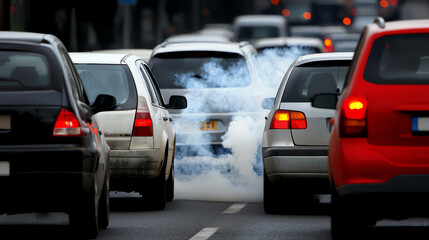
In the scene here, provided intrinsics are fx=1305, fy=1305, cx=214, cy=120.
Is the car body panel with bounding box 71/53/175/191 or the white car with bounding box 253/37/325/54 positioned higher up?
the car body panel with bounding box 71/53/175/191

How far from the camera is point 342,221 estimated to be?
9430 mm

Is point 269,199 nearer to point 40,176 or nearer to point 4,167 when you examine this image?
point 40,176

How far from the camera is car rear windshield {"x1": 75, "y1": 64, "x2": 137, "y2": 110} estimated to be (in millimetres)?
12547

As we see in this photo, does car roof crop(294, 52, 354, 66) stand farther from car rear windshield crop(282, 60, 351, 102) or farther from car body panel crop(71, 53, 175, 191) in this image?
car body panel crop(71, 53, 175, 191)

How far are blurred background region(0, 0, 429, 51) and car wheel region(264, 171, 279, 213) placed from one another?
6.97 metres

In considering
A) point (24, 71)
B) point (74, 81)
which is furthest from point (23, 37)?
point (74, 81)

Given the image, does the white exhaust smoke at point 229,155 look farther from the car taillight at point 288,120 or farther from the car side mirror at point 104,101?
the car side mirror at point 104,101

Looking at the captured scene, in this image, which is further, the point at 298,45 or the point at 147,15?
the point at 147,15

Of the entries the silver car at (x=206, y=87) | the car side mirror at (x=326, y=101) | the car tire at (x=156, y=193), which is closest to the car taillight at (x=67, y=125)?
the car side mirror at (x=326, y=101)

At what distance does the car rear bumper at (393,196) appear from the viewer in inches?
340

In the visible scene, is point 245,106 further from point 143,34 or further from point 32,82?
point 143,34

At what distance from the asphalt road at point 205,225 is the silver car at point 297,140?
11.1 inches

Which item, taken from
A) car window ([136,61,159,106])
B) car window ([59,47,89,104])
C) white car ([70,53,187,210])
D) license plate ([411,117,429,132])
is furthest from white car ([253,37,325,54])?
license plate ([411,117,429,132])

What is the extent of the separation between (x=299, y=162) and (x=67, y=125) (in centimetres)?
315
